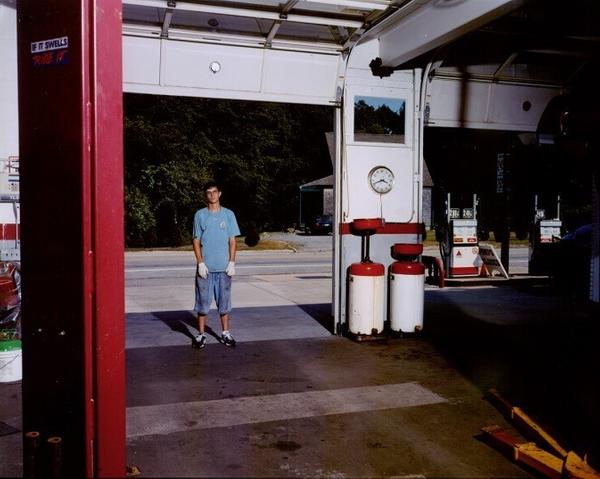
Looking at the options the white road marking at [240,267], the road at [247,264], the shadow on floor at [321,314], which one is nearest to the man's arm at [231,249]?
the shadow on floor at [321,314]

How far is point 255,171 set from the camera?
3831cm

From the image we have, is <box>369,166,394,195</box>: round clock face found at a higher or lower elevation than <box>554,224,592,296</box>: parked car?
higher

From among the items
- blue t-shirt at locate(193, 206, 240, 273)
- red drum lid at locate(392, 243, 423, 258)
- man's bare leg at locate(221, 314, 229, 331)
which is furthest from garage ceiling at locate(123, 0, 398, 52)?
man's bare leg at locate(221, 314, 229, 331)

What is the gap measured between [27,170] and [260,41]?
5.59 metres

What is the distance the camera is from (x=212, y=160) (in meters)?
33.8

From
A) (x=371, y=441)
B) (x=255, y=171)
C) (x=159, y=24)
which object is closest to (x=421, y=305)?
(x=371, y=441)

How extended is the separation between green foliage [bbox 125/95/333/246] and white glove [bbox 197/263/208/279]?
826 inches

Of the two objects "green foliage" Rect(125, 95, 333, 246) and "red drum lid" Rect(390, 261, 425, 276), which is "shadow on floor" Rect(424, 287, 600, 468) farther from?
"green foliage" Rect(125, 95, 333, 246)

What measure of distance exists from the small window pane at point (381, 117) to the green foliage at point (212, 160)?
68.2 ft

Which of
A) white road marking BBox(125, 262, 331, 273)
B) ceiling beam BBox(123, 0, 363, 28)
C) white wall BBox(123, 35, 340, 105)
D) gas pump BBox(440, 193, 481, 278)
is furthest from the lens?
white road marking BBox(125, 262, 331, 273)

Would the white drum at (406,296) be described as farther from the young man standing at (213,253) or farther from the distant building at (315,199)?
the distant building at (315,199)

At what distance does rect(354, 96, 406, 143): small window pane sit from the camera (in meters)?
8.32

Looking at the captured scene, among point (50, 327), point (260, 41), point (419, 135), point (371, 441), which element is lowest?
point (371, 441)

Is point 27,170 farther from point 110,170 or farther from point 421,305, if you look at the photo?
point 421,305
